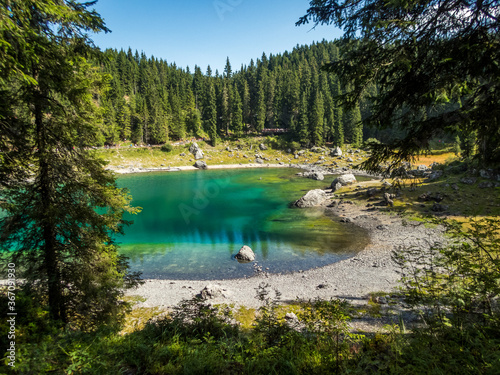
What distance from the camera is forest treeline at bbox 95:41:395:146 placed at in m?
70.8

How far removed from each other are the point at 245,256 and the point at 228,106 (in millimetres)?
75804

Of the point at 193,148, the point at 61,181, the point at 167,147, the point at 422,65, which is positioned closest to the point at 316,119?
the point at 193,148

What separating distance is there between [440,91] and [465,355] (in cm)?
454

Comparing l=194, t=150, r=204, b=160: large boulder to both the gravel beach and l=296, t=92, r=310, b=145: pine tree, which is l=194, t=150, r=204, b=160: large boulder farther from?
the gravel beach

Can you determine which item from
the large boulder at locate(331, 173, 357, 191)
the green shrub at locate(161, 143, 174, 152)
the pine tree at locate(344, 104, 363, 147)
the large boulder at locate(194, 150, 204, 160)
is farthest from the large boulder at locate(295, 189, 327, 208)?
the green shrub at locate(161, 143, 174, 152)

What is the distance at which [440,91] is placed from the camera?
15.3 ft

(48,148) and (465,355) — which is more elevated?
(48,148)

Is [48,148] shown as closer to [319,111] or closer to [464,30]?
[464,30]

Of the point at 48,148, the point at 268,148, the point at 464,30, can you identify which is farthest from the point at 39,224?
the point at 268,148

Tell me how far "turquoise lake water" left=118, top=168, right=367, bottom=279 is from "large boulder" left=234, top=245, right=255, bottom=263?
20.1 inches

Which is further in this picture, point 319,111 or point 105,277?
point 319,111

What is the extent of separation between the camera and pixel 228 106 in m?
84.5

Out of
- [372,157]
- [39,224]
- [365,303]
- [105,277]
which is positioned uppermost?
[372,157]

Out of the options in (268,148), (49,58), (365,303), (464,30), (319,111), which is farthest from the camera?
(268,148)
